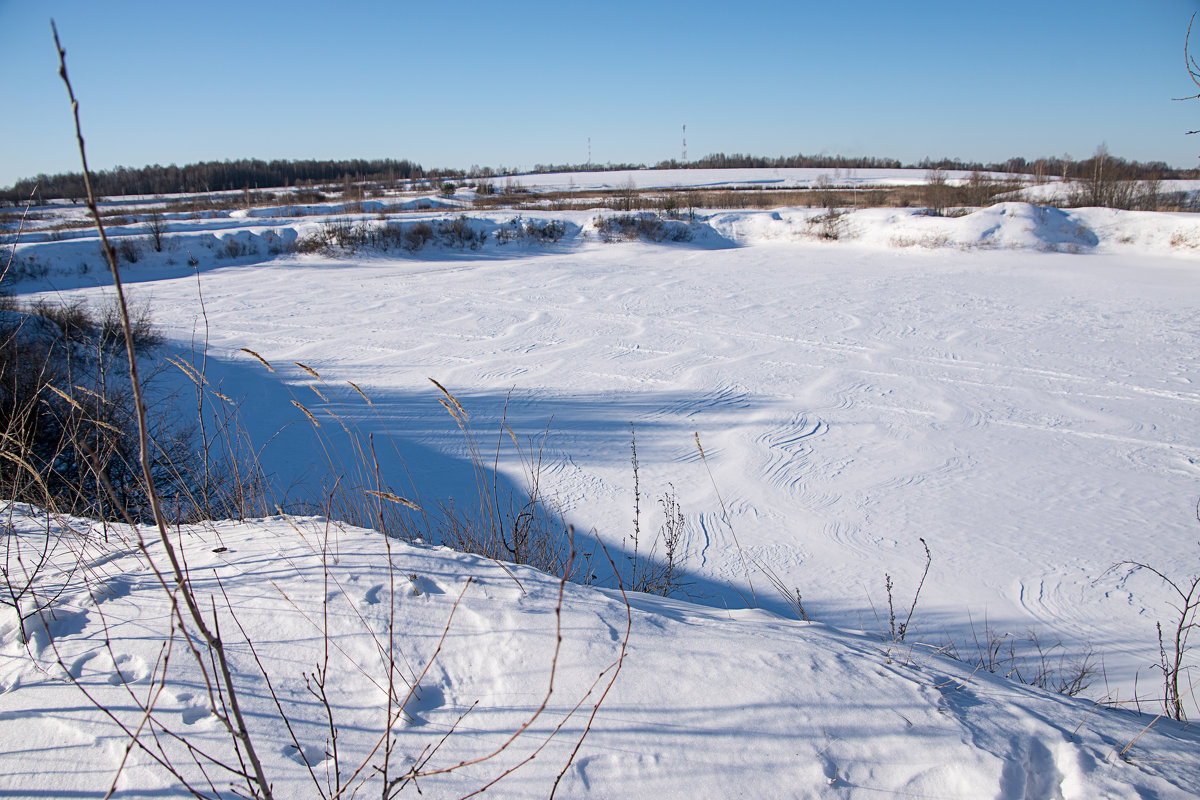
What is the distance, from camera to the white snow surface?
57.9 inches

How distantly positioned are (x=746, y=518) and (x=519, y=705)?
3.53 m

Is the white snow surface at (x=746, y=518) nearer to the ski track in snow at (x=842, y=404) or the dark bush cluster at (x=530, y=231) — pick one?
the ski track in snow at (x=842, y=404)

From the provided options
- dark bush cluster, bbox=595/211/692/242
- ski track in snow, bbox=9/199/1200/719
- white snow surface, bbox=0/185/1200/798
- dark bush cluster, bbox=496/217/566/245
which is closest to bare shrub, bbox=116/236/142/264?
white snow surface, bbox=0/185/1200/798

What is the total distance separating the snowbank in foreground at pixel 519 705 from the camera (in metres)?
1.37

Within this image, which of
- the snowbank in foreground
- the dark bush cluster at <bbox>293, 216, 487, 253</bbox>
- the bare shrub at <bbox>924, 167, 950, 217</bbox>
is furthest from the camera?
the bare shrub at <bbox>924, 167, 950, 217</bbox>

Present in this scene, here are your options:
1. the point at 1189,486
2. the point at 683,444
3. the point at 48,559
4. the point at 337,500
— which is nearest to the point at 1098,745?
the point at 48,559

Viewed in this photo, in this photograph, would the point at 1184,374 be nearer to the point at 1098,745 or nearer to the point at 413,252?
the point at 1098,745

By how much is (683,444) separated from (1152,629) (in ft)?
11.7

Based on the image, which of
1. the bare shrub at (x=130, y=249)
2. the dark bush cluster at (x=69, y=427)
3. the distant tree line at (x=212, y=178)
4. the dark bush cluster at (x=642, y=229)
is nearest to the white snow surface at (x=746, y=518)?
the dark bush cluster at (x=69, y=427)

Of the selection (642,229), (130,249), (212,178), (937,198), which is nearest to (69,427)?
(130,249)

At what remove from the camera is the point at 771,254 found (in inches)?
720

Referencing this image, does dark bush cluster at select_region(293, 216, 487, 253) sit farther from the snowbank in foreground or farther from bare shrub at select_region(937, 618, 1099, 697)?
bare shrub at select_region(937, 618, 1099, 697)

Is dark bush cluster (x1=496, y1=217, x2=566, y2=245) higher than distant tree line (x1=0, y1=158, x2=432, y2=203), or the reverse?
distant tree line (x1=0, y1=158, x2=432, y2=203)

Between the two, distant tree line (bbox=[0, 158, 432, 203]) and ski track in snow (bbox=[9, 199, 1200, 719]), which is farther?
distant tree line (bbox=[0, 158, 432, 203])
